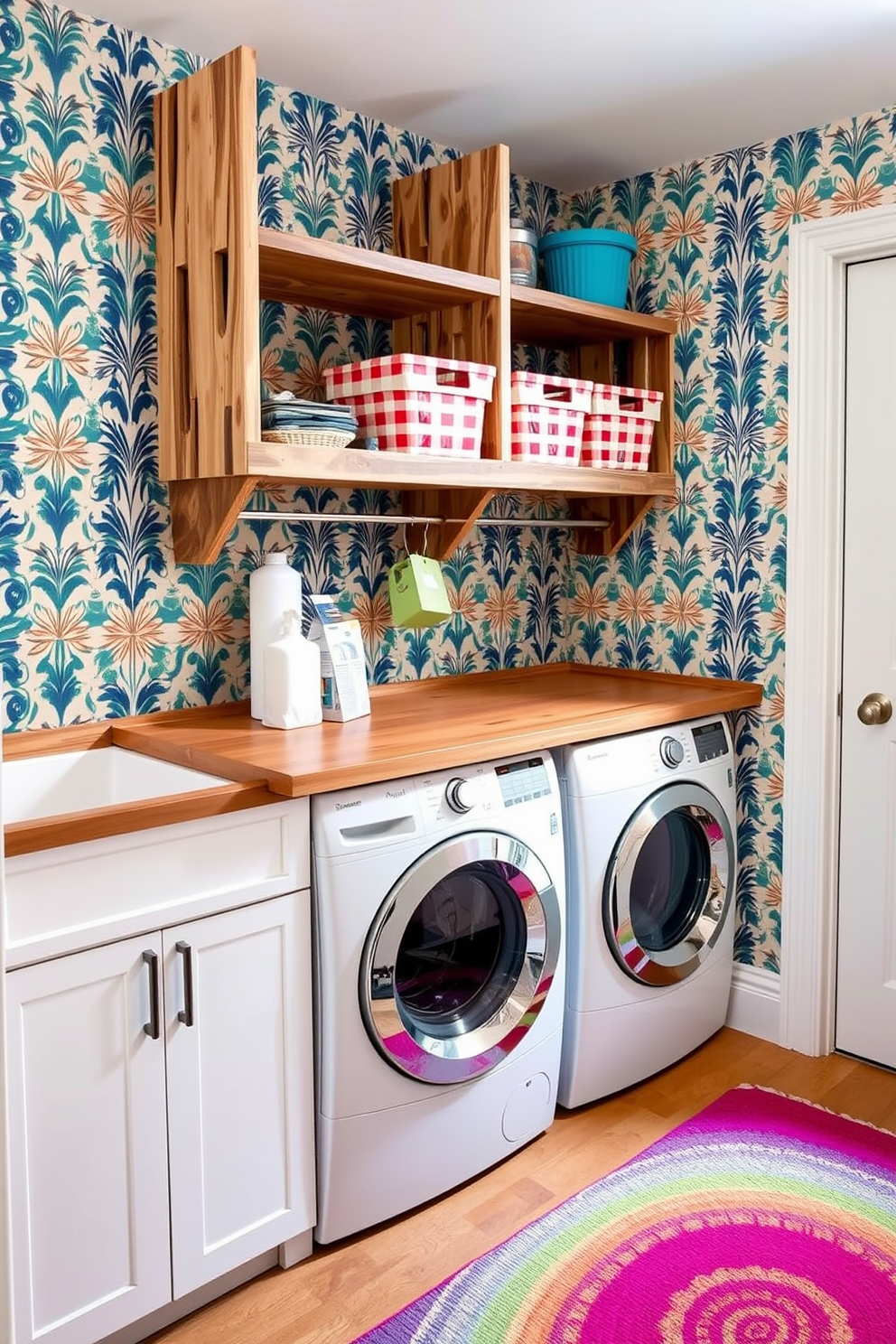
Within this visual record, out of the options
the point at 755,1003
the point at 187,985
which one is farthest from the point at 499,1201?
the point at 755,1003

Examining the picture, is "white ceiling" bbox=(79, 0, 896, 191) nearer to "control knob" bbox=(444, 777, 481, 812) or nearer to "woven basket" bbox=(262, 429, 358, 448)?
"woven basket" bbox=(262, 429, 358, 448)

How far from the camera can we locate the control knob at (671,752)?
261 cm

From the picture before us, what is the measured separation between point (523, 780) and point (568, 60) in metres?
1.54

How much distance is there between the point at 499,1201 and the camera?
224cm

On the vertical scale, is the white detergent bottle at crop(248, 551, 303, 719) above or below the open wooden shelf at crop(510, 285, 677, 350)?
below

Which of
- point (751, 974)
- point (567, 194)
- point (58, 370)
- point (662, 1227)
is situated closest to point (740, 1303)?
point (662, 1227)

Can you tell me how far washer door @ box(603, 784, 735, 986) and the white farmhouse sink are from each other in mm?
1008

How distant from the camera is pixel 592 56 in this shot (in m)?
2.34

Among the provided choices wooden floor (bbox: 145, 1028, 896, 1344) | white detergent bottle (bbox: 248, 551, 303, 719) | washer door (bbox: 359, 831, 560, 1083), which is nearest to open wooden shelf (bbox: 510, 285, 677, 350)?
white detergent bottle (bbox: 248, 551, 303, 719)

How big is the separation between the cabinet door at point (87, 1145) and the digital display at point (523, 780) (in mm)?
795

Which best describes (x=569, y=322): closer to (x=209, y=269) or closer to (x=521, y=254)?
(x=521, y=254)

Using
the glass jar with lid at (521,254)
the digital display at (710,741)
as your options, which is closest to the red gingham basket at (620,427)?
the glass jar with lid at (521,254)

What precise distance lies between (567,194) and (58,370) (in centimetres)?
176

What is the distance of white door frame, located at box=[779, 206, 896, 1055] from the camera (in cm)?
271
